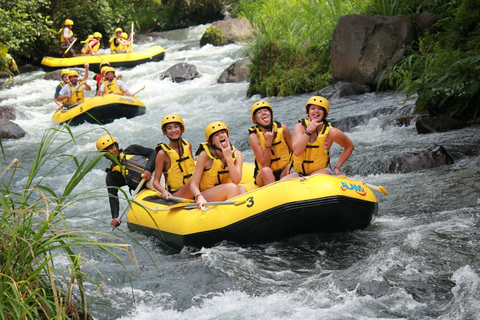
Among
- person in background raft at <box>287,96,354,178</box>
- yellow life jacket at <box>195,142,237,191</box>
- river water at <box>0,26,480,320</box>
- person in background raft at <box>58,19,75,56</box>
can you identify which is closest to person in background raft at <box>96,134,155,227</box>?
river water at <box>0,26,480,320</box>

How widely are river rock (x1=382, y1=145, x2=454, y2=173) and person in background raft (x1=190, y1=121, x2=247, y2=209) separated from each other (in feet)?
7.17

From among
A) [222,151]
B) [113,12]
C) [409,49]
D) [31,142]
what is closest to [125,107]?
[31,142]

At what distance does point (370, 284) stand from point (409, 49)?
7.33 meters

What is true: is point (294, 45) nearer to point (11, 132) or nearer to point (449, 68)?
point (449, 68)

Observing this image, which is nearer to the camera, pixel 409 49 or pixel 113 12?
pixel 409 49

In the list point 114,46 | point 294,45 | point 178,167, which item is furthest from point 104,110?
point 114,46

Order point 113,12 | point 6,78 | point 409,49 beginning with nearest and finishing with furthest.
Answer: point 409,49
point 6,78
point 113,12

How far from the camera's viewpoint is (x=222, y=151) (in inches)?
186

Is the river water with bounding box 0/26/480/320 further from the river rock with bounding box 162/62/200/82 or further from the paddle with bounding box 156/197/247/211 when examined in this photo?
the river rock with bounding box 162/62/200/82

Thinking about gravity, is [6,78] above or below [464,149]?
above

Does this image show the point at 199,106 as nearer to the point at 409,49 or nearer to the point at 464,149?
the point at 409,49

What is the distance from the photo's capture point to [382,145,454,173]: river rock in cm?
627

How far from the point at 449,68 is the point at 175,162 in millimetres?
3957

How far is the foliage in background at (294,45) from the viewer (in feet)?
37.2
